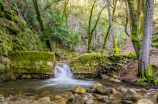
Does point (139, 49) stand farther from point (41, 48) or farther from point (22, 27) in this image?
point (22, 27)

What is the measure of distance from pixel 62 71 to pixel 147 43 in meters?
5.37

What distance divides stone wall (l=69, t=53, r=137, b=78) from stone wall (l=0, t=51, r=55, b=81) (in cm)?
175

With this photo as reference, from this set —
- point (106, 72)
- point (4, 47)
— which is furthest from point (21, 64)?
point (106, 72)

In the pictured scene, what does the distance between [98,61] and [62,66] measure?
2.61 metres

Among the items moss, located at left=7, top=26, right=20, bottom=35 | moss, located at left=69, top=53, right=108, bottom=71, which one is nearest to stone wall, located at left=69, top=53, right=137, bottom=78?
moss, located at left=69, top=53, right=108, bottom=71

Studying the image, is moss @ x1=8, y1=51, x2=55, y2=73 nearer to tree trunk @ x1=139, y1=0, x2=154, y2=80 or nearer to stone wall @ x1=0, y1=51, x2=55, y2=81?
stone wall @ x1=0, y1=51, x2=55, y2=81

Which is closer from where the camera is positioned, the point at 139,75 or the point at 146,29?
the point at 146,29

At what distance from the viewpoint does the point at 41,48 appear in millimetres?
10203

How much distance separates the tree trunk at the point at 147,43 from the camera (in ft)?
21.3

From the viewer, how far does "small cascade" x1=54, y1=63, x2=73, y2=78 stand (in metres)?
8.05

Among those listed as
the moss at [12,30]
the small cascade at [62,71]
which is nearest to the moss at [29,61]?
the small cascade at [62,71]

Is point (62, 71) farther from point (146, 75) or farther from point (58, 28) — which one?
point (58, 28)

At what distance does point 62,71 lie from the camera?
827 cm

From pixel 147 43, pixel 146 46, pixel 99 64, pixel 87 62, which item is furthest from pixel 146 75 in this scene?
pixel 87 62
